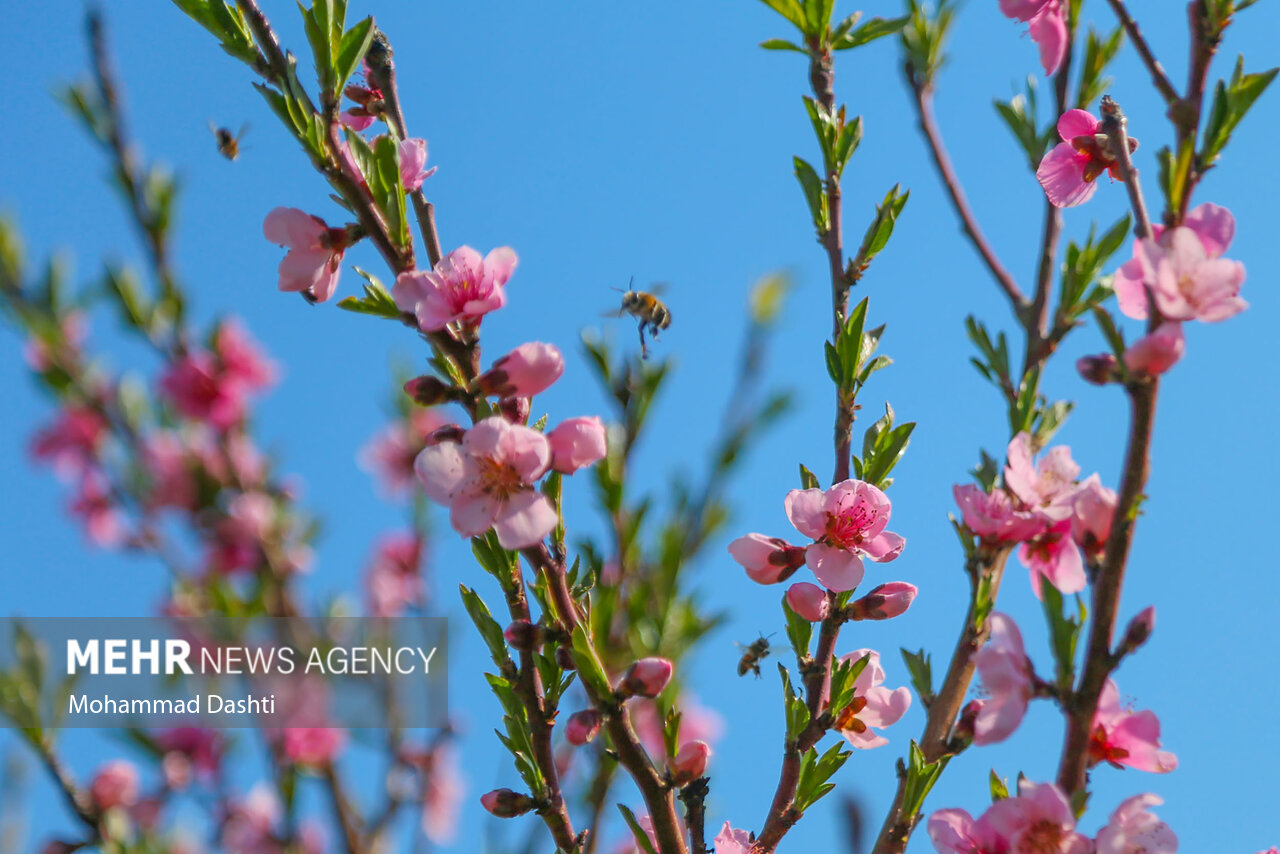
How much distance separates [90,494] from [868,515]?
17.9ft

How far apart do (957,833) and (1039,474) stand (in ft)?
2.15

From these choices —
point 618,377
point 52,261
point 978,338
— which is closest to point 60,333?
point 52,261

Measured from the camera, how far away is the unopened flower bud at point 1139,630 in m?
1.41

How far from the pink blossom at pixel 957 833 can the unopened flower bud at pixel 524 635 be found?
71cm

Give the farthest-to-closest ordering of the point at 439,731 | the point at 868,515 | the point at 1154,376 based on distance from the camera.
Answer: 1. the point at 439,731
2. the point at 868,515
3. the point at 1154,376

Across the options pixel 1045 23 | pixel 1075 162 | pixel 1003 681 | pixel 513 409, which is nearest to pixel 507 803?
pixel 513 409

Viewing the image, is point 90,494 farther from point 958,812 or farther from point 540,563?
point 958,812

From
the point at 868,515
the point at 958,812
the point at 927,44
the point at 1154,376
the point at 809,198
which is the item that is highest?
the point at 927,44

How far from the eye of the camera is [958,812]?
164 cm

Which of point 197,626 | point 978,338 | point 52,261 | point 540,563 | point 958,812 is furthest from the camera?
point 52,261

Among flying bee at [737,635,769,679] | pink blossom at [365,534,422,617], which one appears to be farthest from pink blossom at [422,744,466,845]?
flying bee at [737,635,769,679]

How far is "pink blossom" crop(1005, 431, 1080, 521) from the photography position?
182 centimetres

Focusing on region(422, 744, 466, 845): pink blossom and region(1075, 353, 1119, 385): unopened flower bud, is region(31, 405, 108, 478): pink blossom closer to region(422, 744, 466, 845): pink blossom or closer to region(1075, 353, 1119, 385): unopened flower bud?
region(422, 744, 466, 845): pink blossom

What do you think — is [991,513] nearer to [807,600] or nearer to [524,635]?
[807,600]
